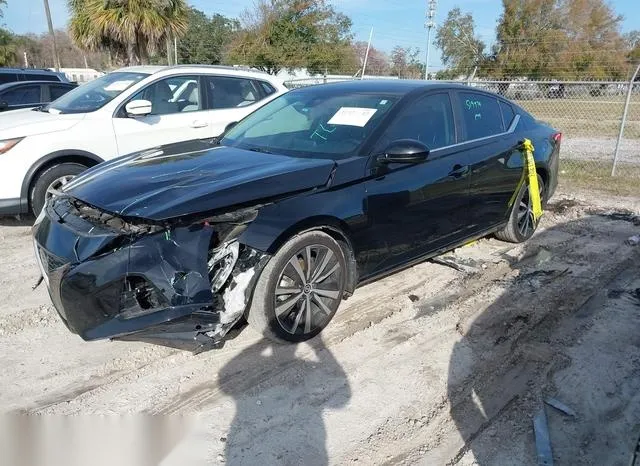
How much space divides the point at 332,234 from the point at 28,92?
9.36 meters

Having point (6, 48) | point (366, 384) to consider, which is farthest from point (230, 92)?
point (6, 48)

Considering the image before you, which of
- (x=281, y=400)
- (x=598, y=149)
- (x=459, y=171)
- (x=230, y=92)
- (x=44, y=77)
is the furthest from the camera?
(x=598, y=149)

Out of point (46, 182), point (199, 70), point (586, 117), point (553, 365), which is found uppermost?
point (199, 70)

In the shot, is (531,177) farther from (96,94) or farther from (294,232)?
(96,94)

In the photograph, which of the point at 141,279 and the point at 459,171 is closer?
the point at 141,279

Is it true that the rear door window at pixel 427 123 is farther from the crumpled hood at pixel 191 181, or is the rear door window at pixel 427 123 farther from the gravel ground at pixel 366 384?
the gravel ground at pixel 366 384

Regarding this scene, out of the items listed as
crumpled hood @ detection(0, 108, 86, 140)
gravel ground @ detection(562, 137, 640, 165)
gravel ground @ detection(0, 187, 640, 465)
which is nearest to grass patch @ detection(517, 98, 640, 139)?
gravel ground @ detection(562, 137, 640, 165)

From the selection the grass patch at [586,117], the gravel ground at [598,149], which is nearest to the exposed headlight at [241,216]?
the gravel ground at [598,149]

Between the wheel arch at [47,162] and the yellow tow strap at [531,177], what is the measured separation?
15.0 feet

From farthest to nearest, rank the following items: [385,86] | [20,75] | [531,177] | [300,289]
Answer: [20,75] → [531,177] → [385,86] → [300,289]

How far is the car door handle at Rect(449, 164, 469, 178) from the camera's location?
4297mm

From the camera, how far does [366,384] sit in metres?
3.16

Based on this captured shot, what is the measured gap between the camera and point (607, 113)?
86.3ft

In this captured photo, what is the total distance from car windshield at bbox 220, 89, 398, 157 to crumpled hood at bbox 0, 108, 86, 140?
7.58ft
